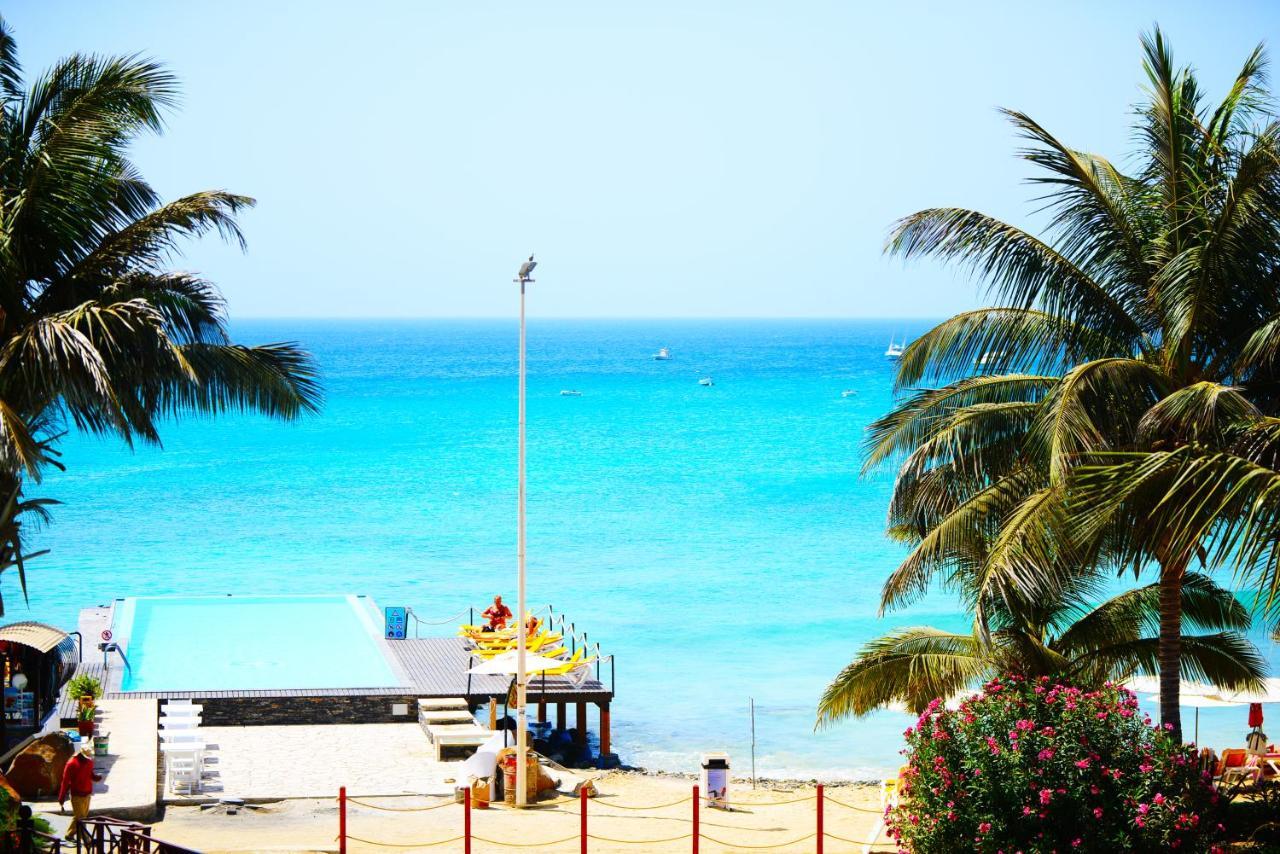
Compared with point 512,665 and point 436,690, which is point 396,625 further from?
→ point 512,665

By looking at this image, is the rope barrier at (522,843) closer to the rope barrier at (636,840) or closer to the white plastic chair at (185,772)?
the rope barrier at (636,840)

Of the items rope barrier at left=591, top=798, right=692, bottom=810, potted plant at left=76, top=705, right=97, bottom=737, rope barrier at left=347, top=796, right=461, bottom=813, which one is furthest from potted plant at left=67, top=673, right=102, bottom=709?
rope barrier at left=591, top=798, right=692, bottom=810

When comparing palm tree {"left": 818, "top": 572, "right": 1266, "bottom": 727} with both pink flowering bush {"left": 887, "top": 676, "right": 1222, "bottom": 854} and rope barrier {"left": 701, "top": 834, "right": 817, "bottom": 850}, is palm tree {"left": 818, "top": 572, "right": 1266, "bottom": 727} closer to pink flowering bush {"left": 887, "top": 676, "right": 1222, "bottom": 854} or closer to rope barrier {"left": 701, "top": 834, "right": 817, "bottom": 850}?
rope barrier {"left": 701, "top": 834, "right": 817, "bottom": 850}

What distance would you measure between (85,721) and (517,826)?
6828mm

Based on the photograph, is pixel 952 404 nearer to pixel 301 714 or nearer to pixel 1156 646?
pixel 1156 646

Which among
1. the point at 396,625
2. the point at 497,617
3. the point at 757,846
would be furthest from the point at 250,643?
the point at 757,846

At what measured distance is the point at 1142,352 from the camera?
48.4 ft

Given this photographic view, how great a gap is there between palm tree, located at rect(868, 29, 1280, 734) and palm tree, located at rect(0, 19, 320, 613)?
738 cm

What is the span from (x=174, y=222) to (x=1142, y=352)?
35.6 ft

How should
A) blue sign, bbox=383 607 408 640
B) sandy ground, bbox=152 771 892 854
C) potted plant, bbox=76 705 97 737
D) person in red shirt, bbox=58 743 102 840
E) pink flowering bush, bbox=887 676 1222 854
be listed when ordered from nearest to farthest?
pink flowering bush, bbox=887 676 1222 854 < person in red shirt, bbox=58 743 102 840 < sandy ground, bbox=152 771 892 854 < potted plant, bbox=76 705 97 737 < blue sign, bbox=383 607 408 640

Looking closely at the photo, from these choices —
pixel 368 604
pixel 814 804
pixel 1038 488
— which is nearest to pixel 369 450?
pixel 368 604

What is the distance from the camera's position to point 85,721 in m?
20.0

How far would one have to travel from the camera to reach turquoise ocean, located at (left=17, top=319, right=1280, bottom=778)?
109 ft

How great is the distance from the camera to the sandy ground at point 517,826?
54.6 ft
